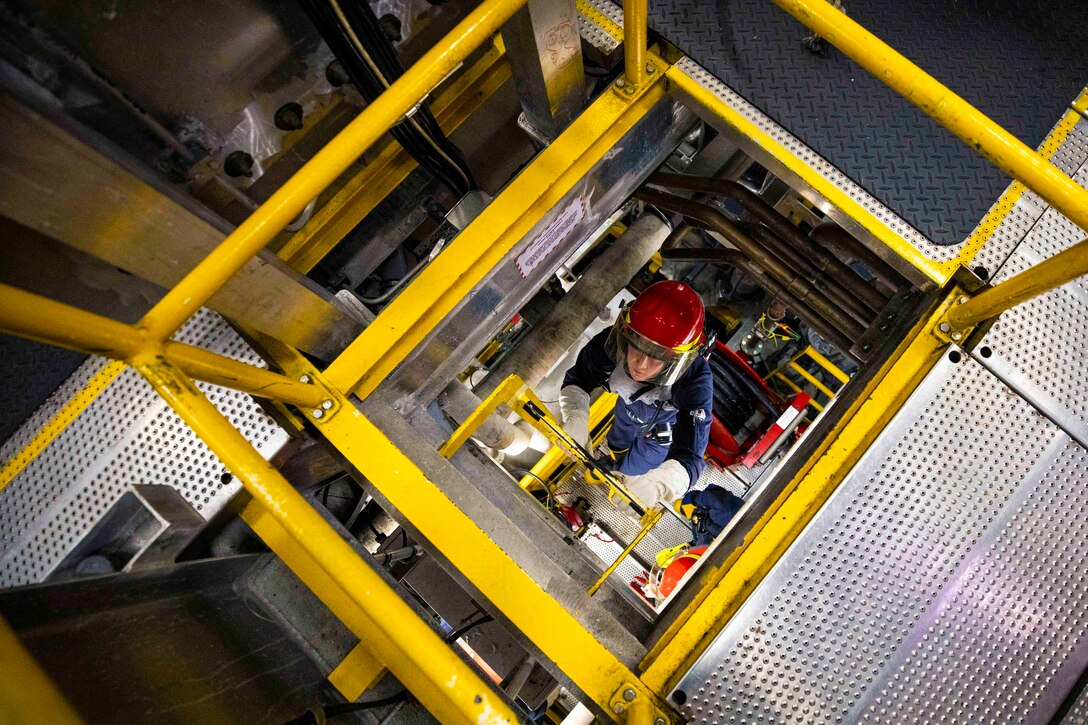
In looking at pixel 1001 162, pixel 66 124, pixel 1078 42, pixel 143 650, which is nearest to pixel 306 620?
pixel 143 650

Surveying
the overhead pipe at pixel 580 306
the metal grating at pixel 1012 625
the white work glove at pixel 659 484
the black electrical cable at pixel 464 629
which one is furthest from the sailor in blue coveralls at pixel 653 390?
the metal grating at pixel 1012 625

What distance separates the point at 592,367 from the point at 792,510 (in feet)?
9.69

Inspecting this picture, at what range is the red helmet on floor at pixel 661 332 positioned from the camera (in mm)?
4391

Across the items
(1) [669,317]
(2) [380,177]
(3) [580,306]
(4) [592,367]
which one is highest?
(1) [669,317]

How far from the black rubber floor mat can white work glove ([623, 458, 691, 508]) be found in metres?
2.73

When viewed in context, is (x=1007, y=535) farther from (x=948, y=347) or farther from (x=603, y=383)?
(x=603, y=383)

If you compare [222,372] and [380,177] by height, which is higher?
[380,177]

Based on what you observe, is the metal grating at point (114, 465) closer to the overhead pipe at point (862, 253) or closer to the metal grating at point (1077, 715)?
the overhead pipe at point (862, 253)

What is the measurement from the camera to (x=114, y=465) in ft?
8.29

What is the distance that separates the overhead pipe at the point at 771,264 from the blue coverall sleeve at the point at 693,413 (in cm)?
124

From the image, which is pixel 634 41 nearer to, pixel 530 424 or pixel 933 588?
pixel 530 424

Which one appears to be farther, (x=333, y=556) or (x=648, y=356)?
(x=648, y=356)

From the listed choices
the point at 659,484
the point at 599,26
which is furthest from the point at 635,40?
the point at 659,484

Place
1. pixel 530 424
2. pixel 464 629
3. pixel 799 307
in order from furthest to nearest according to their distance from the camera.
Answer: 1. pixel 799 307
2. pixel 530 424
3. pixel 464 629
